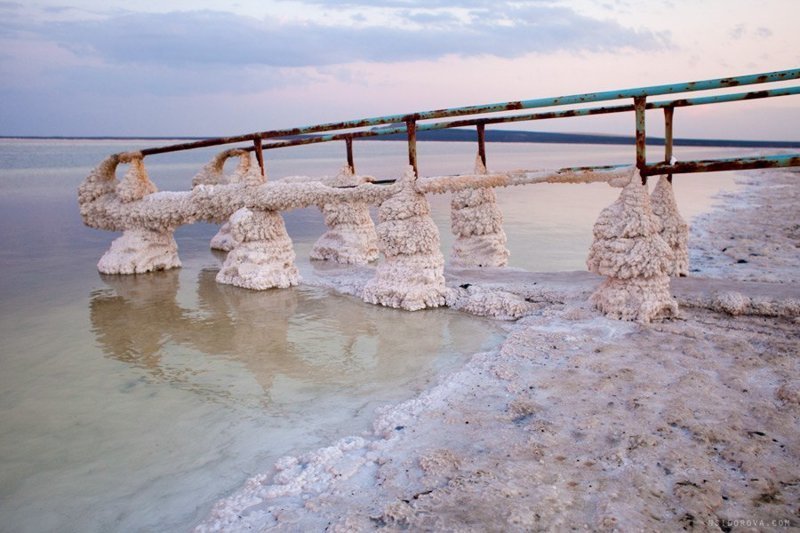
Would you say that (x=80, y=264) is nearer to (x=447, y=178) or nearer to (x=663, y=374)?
(x=447, y=178)

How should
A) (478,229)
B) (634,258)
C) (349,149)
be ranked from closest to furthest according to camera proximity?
(634,258) → (478,229) → (349,149)

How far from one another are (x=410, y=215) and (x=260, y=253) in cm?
195

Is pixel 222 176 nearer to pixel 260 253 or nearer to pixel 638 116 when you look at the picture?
pixel 260 253

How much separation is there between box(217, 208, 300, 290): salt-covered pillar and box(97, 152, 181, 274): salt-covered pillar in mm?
1433

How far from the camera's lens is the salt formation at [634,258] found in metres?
4.18

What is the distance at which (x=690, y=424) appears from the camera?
271cm

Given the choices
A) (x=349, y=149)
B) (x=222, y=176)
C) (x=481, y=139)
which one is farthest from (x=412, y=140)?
(x=222, y=176)

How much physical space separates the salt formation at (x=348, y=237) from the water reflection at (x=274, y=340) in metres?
1.29

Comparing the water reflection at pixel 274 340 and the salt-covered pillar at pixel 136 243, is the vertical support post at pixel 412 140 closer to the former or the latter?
the water reflection at pixel 274 340

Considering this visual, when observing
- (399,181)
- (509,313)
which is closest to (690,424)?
(509,313)

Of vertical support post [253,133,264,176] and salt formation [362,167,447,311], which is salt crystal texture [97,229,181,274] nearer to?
vertical support post [253,133,264,176]

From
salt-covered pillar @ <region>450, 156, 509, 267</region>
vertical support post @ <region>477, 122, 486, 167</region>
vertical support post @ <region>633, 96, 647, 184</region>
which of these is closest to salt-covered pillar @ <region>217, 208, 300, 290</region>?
salt-covered pillar @ <region>450, 156, 509, 267</region>

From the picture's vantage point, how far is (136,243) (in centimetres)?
717

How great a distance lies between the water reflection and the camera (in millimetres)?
3730
